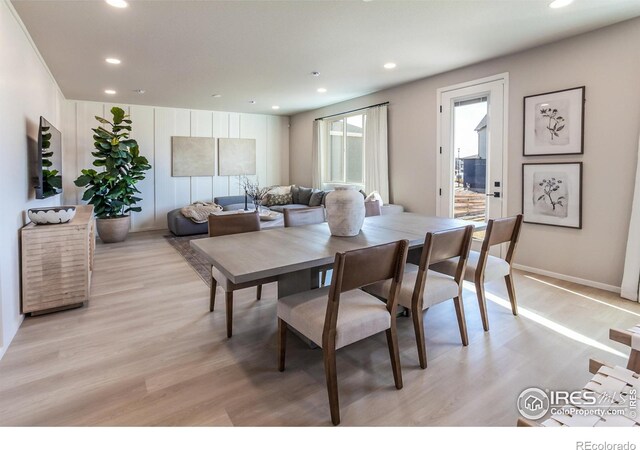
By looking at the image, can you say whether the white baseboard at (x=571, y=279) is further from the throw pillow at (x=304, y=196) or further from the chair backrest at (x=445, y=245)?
the throw pillow at (x=304, y=196)

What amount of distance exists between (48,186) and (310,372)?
310 cm

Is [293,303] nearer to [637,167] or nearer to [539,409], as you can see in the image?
[539,409]

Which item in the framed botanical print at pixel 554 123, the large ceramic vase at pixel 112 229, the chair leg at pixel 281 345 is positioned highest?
the framed botanical print at pixel 554 123

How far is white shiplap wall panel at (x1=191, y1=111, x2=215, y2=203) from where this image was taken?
7332mm

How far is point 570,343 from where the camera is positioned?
2355 millimetres

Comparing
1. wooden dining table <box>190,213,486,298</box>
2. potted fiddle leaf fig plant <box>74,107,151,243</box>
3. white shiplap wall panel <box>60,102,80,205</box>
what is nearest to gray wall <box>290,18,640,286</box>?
wooden dining table <box>190,213,486,298</box>

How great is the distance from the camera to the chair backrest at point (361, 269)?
1.54 metres

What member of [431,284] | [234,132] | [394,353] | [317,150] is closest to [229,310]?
[394,353]

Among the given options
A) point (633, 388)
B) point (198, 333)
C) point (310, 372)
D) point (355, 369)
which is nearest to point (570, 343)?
point (633, 388)

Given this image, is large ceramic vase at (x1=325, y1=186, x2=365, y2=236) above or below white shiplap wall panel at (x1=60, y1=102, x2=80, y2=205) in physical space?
below

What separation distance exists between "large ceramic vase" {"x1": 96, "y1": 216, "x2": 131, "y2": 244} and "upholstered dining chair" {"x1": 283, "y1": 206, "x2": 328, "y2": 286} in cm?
404

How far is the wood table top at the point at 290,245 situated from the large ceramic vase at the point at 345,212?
7 centimetres

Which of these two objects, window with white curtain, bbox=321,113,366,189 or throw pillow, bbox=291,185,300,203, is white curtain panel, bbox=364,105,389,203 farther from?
throw pillow, bbox=291,185,300,203

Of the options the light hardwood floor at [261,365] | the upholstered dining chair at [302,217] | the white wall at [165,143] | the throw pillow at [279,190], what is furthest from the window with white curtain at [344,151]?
the light hardwood floor at [261,365]
